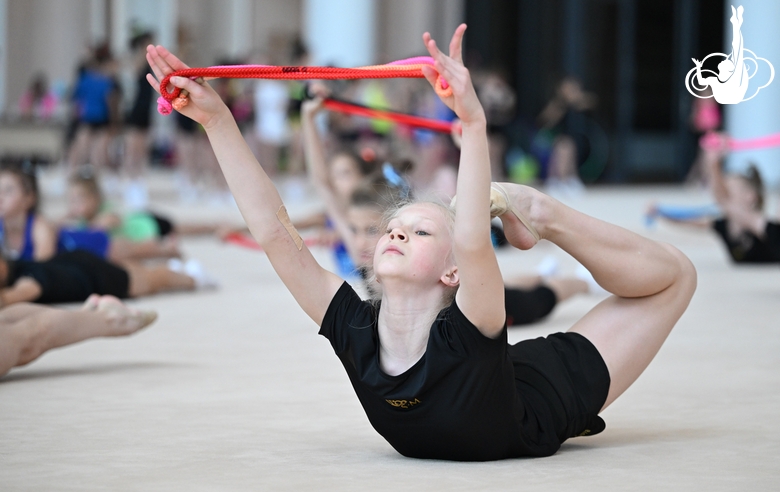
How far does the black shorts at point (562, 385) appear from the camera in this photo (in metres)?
2.45

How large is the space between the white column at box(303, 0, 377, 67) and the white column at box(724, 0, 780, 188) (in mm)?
6160

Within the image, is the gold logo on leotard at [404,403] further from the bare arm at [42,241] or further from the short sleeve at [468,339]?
the bare arm at [42,241]

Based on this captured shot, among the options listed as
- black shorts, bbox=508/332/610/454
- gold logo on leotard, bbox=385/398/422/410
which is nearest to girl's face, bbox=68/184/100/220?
black shorts, bbox=508/332/610/454

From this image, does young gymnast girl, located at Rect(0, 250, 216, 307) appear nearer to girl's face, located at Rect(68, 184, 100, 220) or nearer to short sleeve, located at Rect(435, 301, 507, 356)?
girl's face, located at Rect(68, 184, 100, 220)

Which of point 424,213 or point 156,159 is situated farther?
point 156,159

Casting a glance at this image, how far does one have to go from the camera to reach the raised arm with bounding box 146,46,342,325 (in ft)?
7.78

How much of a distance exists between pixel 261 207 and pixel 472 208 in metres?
0.60


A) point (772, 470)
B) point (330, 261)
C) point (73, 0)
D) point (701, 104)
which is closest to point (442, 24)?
point (701, 104)

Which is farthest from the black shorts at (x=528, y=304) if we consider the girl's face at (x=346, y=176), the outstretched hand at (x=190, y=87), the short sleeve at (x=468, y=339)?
the outstretched hand at (x=190, y=87)

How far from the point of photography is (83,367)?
381cm

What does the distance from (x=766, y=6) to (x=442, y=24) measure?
7.34m

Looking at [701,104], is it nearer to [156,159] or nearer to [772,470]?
[156,159]

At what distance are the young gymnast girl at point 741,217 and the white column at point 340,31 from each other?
8194 mm

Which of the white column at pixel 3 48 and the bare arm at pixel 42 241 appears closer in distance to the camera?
the bare arm at pixel 42 241
